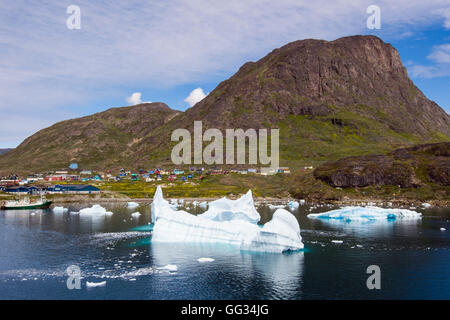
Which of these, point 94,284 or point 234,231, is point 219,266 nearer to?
point 234,231

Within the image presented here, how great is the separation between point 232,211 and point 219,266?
28.5 metres

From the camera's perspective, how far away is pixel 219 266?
173 feet

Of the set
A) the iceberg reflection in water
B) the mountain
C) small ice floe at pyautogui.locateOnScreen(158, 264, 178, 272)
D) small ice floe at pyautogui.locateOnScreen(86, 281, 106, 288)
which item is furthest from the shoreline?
small ice floe at pyautogui.locateOnScreen(86, 281, 106, 288)

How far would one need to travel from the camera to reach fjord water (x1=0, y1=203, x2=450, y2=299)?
43.0 metres

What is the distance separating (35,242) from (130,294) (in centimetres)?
3832

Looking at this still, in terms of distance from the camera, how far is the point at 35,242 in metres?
71.5

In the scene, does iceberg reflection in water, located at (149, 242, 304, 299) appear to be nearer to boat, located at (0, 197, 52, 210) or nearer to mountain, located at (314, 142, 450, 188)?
boat, located at (0, 197, 52, 210)

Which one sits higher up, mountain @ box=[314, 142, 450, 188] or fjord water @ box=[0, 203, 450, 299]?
mountain @ box=[314, 142, 450, 188]

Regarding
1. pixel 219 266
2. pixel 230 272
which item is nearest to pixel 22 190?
pixel 219 266

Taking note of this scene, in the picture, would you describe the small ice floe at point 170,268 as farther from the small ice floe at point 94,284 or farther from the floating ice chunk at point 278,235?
the floating ice chunk at point 278,235

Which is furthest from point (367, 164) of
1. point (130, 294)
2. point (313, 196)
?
point (130, 294)

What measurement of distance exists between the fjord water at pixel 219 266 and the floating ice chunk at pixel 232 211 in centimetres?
1204

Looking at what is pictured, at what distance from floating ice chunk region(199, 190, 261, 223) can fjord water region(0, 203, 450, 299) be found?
12042mm
